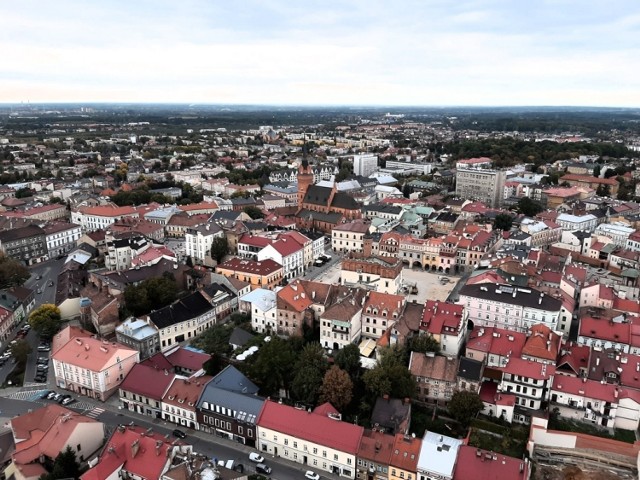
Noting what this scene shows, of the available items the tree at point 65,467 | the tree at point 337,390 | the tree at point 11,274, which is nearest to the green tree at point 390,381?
the tree at point 337,390

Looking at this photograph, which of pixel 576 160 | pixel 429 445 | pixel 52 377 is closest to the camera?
pixel 429 445

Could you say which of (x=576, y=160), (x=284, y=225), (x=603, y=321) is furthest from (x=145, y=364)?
(x=576, y=160)

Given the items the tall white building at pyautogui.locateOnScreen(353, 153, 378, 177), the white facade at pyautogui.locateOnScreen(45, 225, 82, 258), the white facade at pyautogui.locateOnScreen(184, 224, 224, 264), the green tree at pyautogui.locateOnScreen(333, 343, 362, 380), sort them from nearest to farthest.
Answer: the green tree at pyautogui.locateOnScreen(333, 343, 362, 380), the white facade at pyautogui.locateOnScreen(184, 224, 224, 264), the white facade at pyautogui.locateOnScreen(45, 225, 82, 258), the tall white building at pyautogui.locateOnScreen(353, 153, 378, 177)

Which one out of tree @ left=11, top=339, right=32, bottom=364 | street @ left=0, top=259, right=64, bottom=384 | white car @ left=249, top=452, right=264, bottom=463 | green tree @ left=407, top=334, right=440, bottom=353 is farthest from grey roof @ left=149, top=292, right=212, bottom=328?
green tree @ left=407, top=334, right=440, bottom=353

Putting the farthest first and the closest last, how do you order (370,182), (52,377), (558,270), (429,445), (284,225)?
(370,182)
(284,225)
(558,270)
(52,377)
(429,445)

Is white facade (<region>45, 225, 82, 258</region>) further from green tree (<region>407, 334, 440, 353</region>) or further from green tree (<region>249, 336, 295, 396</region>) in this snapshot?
green tree (<region>407, 334, 440, 353</region>)

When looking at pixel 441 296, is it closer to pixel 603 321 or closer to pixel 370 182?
pixel 603 321
